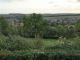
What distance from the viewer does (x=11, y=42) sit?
625 cm

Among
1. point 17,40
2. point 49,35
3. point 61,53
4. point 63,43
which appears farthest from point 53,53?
point 49,35

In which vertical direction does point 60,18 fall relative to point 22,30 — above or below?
above

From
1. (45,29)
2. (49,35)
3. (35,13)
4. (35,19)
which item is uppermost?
(35,13)

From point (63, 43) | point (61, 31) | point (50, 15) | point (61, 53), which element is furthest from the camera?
point (50, 15)

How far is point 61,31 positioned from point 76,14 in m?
6.98

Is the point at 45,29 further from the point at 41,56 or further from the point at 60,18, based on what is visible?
the point at 41,56

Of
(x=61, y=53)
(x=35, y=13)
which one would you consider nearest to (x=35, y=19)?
(x=35, y=13)

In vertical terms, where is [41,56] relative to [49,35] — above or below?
above

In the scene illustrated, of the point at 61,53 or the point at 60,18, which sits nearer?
the point at 61,53

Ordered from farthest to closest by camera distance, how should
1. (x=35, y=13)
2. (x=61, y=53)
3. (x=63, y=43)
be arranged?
1. (x=35, y=13)
2. (x=63, y=43)
3. (x=61, y=53)

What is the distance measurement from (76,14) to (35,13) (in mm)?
12408

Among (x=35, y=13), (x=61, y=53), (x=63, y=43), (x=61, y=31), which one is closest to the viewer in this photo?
(x=61, y=53)

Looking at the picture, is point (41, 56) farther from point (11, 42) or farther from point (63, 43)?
point (11, 42)

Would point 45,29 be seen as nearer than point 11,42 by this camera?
No
